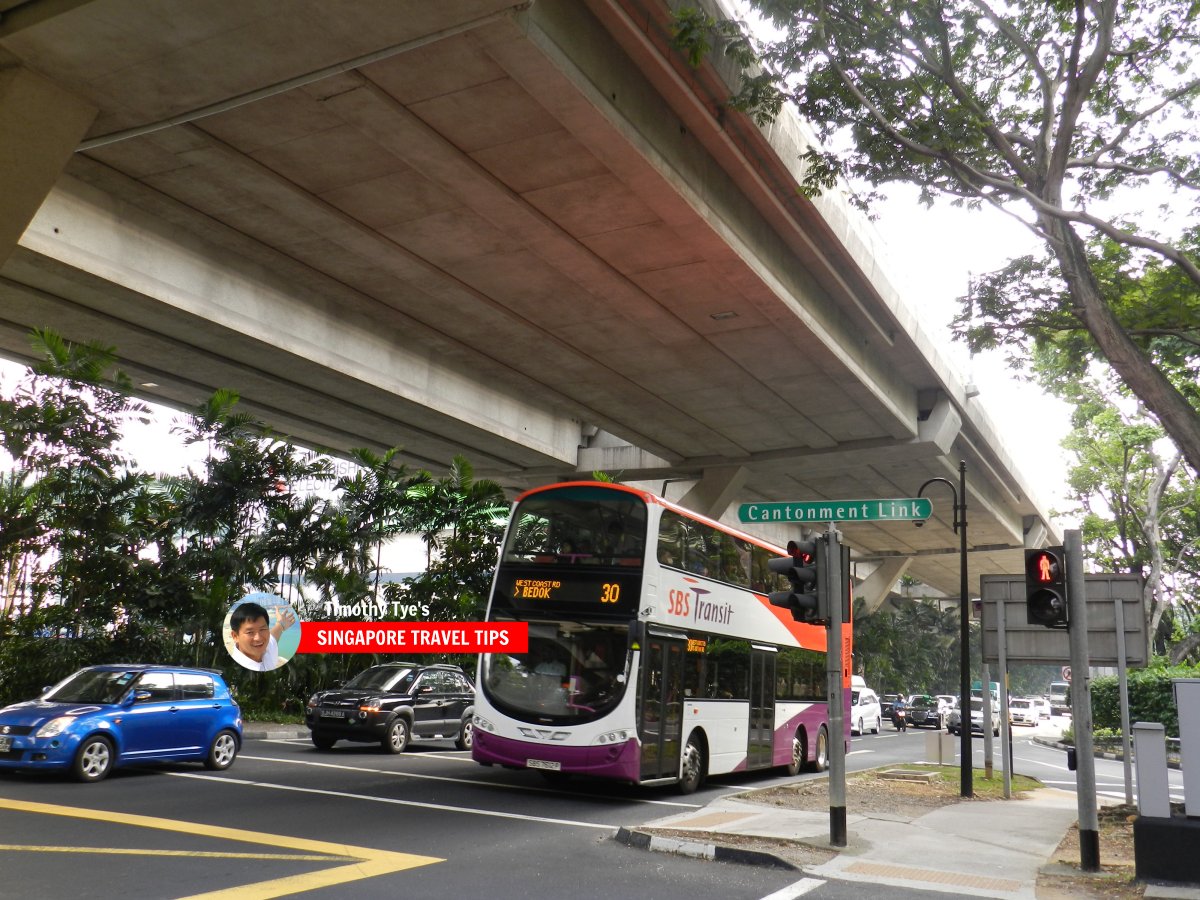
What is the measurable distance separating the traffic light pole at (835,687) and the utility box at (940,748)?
12410mm

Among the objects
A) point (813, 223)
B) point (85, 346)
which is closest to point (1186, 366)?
point (813, 223)

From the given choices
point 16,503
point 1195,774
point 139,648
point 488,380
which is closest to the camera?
point 1195,774

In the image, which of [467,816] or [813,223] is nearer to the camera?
[467,816]

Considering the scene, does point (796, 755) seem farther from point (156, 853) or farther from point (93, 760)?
point (156, 853)

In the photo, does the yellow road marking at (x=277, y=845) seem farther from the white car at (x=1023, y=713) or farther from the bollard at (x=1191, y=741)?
the white car at (x=1023, y=713)

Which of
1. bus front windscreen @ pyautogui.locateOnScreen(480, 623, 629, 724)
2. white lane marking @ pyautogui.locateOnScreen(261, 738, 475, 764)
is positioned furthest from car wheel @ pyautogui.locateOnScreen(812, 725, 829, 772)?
bus front windscreen @ pyautogui.locateOnScreen(480, 623, 629, 724)

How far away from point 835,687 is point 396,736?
35.6ft

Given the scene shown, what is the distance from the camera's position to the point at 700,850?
31.9ft

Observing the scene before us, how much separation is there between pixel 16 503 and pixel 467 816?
12.4 meters

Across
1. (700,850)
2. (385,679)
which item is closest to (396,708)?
(385,679)

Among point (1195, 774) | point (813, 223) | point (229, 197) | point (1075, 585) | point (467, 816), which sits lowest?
point (467, 816)

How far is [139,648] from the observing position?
21.4 metres

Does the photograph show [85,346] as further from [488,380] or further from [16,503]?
[488,380]

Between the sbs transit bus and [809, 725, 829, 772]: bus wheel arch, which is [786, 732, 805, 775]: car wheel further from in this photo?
the sbs transit bus
